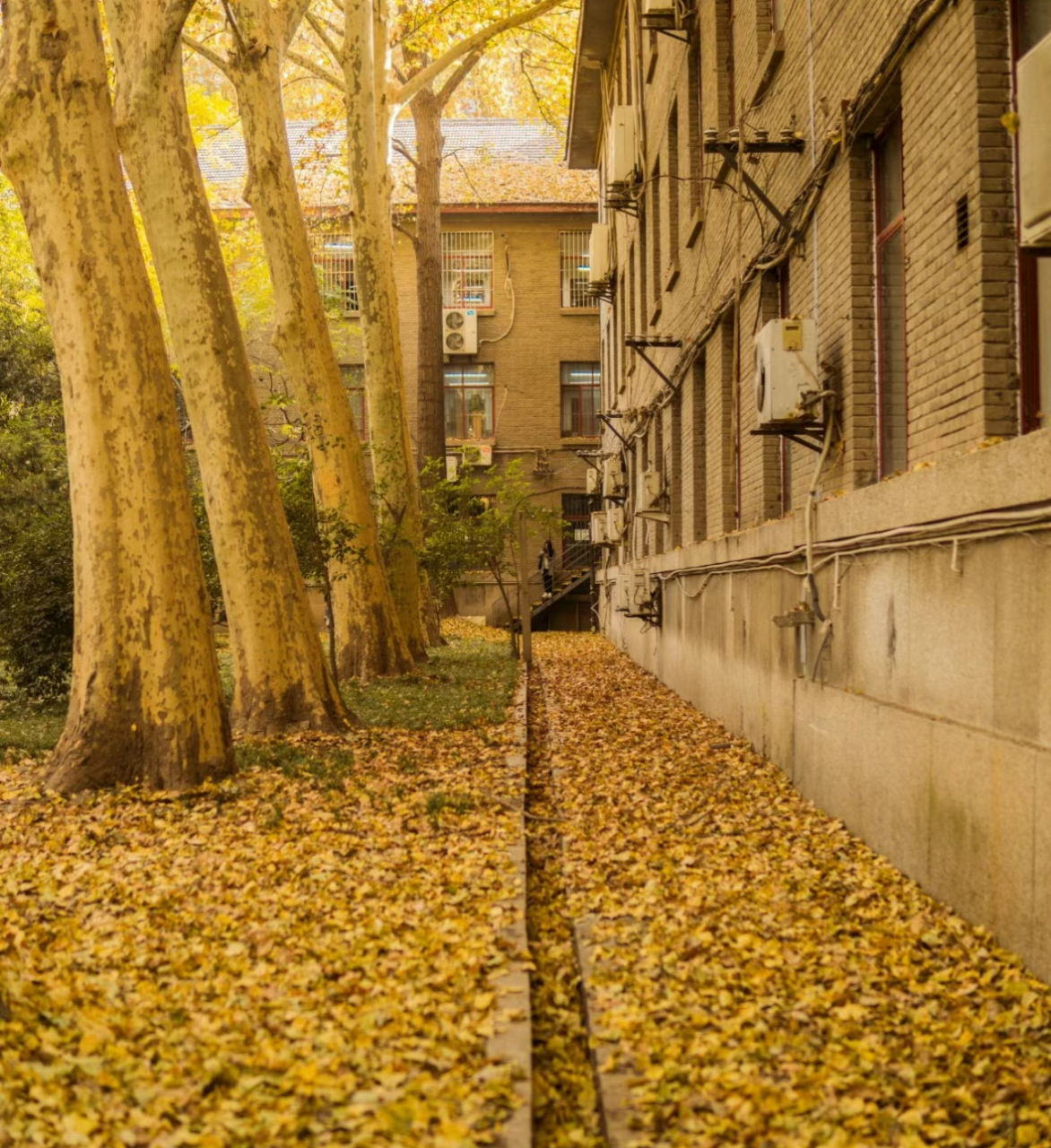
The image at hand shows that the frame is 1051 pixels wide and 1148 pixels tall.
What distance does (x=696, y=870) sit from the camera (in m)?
6.95

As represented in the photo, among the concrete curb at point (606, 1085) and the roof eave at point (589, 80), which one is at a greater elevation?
the roof eave at point (589, 80)

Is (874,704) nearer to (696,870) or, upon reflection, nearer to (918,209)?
(696,870)

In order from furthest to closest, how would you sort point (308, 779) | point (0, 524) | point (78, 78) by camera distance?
point (0, 524)
point (308, 779)
point (78, 78)

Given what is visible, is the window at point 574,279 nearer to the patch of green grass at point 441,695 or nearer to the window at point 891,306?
the patch of green grass at point 441,695

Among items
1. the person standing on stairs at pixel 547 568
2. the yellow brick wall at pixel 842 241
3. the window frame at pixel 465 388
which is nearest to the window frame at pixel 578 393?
the window frame at pixel 465 388

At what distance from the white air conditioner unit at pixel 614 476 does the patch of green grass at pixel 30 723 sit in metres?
13.3

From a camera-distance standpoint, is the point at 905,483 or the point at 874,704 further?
the point at 874,704

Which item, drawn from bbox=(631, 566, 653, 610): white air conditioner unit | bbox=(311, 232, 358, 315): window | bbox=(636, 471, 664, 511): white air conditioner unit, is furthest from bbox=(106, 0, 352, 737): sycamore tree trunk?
bbox=(311, 232, 358, 315): window

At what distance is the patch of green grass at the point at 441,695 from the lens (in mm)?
13250

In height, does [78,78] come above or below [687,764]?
above

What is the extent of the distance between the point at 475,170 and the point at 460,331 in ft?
18.5

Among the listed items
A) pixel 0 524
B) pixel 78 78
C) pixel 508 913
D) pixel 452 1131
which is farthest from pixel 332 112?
pixel 452 1131

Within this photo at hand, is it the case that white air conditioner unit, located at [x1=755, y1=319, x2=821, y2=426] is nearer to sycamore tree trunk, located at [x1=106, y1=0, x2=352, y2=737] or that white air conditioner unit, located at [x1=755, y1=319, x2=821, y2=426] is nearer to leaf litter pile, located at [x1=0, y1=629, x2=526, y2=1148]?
leaf litter pile, located at [x1=0, y1=629, x2=526, y2=1148]

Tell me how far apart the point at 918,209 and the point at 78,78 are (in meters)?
5.17
